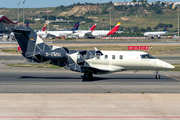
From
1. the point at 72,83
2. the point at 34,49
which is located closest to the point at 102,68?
the point at 72,83

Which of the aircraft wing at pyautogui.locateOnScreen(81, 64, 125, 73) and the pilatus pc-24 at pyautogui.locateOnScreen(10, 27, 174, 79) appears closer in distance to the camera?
the aircraft wing at pyautogui.locateOnScreen(81, 64, 125, 73)

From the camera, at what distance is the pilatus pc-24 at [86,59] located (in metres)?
25.1

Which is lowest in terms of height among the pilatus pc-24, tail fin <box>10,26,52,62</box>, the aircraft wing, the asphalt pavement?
the asphalt pavement

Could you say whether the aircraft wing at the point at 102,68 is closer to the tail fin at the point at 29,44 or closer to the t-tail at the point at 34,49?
the t-tail at the point at 34,49

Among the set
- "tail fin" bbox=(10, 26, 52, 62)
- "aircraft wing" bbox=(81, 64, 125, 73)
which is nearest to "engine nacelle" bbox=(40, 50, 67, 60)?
"tail fin" bbox=(10, 26, 52, 62)

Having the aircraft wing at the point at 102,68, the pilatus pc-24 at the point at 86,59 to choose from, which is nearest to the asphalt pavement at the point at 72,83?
the aircraft wing at the point at 102,68

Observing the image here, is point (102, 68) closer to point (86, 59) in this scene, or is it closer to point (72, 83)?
point (86, 59)

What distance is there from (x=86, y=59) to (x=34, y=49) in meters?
5.48

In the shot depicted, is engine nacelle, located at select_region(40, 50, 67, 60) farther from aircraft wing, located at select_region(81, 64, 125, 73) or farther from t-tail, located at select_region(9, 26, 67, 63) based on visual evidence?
aircraft wing, located at select_region(81, 64, 125, 73)

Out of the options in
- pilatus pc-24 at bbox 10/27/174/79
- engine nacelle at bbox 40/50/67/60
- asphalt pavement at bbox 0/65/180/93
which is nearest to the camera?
asphalt pavement at bbox 0/65/180/93

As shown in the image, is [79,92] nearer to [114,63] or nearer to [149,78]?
[114,63]

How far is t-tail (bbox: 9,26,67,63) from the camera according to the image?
81.8 ft
